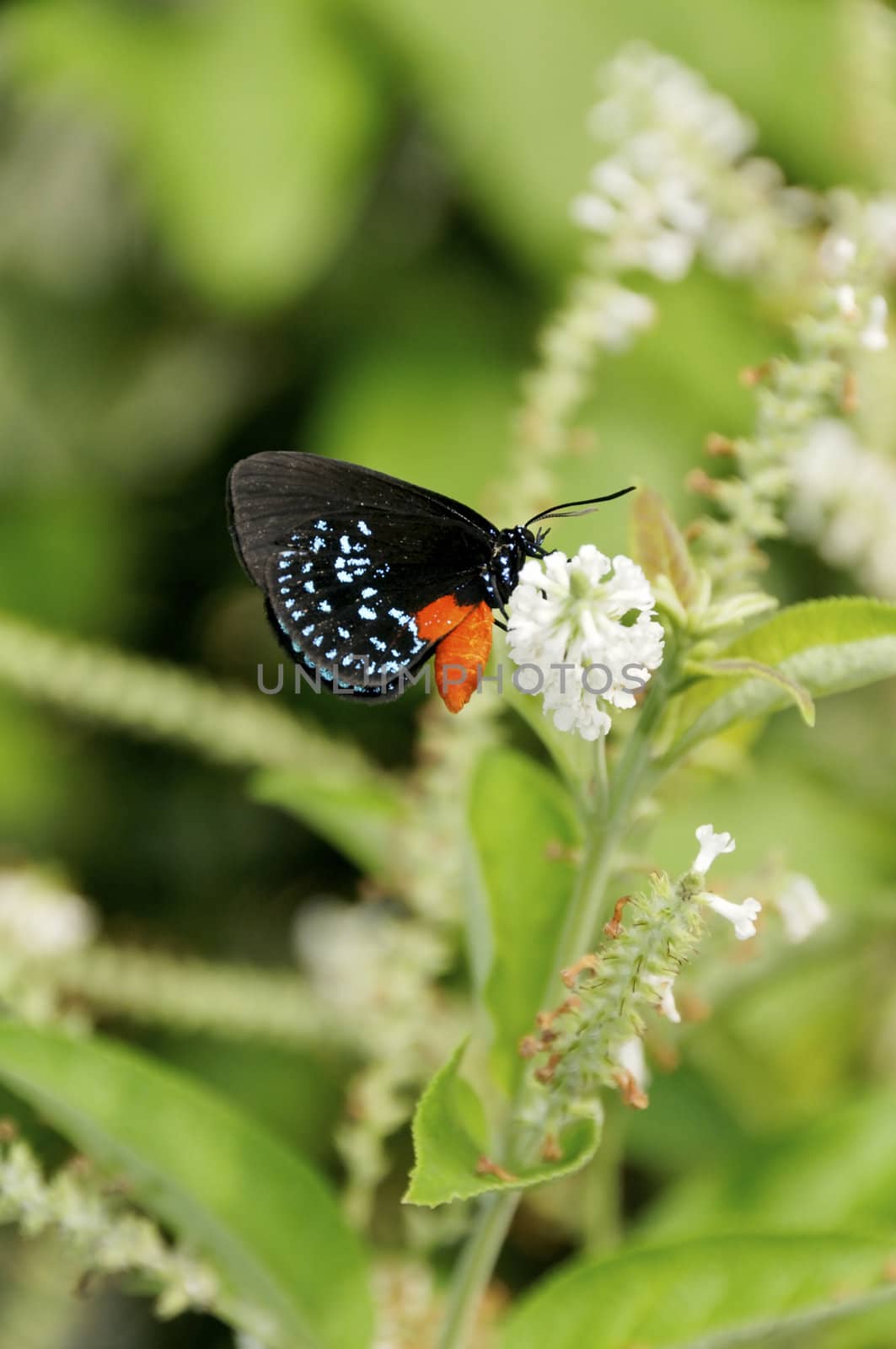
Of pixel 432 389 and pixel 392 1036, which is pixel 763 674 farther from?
pixel 432 389

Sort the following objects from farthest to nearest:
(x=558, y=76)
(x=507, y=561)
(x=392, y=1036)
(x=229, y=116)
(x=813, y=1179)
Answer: (x=558, y=76)
(x=229, y=116)
(x=813, y=1179)
(x=392, y=1036)
(x=507, y=561)

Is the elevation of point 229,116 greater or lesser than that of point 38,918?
greater

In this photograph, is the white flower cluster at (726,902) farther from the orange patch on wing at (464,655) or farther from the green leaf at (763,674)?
the orange patch on wing at (464,655)

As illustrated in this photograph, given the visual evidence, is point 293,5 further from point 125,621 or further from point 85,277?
point 125,621

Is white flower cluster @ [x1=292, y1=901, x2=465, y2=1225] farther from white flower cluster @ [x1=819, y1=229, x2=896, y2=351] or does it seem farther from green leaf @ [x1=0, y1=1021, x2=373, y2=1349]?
white flower cluster @ [x1=819, y1=229, x2=896, y2=351]

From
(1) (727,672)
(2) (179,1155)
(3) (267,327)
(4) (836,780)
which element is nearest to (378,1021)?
(2) (179,1155)

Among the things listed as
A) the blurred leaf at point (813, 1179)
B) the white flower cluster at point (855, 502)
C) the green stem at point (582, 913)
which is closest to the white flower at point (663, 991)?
the green stem at point (582, 913)

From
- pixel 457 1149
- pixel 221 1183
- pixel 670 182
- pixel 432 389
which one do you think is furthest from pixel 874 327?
pixel 432 389
